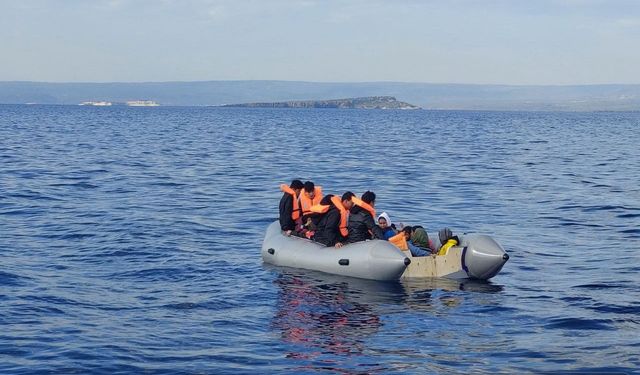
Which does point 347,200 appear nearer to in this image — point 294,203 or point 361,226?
point 361,226

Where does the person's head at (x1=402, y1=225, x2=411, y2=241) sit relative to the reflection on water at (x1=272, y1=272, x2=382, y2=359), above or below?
above

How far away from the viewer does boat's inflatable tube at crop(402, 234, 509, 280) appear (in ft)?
53.4

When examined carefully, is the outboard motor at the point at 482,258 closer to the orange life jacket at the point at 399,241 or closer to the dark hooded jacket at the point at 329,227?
the orange life jacket at the point at 399,241

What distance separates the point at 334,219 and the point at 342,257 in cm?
75

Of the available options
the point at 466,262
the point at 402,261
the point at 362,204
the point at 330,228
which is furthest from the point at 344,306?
the point at 466,262

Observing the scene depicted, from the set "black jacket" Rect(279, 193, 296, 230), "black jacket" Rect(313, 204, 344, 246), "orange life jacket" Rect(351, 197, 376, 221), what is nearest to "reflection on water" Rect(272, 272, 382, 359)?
"black jacket" Rect(313, 204, 344, 246)

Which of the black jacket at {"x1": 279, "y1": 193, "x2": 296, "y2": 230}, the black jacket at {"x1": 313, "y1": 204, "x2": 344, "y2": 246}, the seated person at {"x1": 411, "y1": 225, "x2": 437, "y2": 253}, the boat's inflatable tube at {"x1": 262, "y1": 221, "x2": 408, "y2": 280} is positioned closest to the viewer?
the boat's inflatable tube at {"x1": 262, "y1": 221, "x2": 408, "y2": 280}

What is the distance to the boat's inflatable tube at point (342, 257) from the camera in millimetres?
16031

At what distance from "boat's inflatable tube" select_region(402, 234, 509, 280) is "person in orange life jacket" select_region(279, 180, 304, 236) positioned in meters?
2.92

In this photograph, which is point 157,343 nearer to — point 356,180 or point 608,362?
point 608,362

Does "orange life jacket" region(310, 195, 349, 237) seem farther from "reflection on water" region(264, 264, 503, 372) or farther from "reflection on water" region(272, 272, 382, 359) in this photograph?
"reflection on water" region(272, 272, 382, 359)

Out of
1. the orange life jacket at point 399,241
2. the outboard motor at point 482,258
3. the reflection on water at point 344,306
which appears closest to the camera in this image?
the reflection on water at point 344,306

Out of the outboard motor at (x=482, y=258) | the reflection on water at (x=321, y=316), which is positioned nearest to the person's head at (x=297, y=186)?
the reflection on water at (x=321, y=316)

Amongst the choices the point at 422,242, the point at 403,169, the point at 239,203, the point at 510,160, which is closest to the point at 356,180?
the point at 403,169
